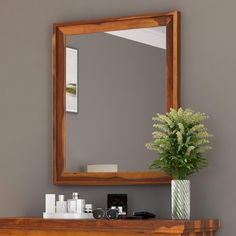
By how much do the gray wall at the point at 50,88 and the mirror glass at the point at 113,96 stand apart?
14 centimetres

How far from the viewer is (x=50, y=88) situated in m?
4.55

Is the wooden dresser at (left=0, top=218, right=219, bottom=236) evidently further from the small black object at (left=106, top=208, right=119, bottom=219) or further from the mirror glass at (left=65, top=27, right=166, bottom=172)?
the mirror glass at (left=65, top=27, right=166, bottom=172)

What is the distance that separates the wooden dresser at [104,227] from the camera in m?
3.63

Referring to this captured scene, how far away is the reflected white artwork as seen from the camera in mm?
4418

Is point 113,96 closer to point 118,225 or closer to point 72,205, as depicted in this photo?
point 72,205

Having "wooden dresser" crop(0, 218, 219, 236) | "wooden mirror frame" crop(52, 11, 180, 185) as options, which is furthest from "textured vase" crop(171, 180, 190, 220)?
"wooden mirror frame" crop(52, 11, 180, 185)

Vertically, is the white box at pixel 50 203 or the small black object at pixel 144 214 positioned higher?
the white box at pixel 50 203

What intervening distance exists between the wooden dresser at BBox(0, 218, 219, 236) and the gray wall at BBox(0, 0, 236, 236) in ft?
1.11

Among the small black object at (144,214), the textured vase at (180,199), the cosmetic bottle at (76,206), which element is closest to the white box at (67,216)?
the cosmetic bottle at (76,206)

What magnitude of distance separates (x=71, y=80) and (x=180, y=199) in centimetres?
103

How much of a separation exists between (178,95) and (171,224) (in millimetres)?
823

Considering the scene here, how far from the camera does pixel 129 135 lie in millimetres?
4250

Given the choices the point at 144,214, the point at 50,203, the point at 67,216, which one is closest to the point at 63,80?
the point at 50,203

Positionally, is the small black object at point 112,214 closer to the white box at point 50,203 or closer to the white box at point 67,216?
the white box at point 67,216
